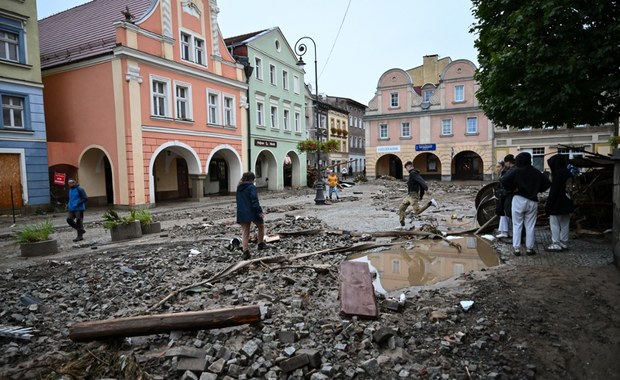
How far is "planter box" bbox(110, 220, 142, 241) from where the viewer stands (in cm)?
1025

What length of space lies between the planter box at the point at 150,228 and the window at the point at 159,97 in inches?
400

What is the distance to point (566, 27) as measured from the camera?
6.62 m

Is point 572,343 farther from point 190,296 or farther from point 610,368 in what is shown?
point 190,296

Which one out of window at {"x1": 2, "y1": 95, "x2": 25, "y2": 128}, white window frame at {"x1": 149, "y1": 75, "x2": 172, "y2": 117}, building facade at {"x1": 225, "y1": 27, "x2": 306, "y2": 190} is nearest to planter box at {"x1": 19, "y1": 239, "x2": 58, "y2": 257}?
window at {"x1": 2, "y1": 95, "x2": 25, "y2": 128}

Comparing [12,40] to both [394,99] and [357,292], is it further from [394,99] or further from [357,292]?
[394,99]

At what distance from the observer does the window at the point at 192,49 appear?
2183 centimetres

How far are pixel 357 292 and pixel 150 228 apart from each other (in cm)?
823

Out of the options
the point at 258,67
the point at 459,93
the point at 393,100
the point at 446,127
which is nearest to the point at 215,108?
the point at 258,67

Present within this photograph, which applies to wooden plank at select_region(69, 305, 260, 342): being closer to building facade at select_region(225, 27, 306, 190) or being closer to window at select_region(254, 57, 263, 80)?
building facade at select_region(225, 27, 306, 190)

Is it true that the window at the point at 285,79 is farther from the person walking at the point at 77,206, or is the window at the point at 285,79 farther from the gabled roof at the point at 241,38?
the person walking at the point at 77,206

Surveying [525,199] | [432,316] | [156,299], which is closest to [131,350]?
[156,299]

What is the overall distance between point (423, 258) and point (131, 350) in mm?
5416

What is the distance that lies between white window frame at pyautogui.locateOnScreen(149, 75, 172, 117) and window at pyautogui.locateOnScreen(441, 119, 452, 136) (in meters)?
28.9

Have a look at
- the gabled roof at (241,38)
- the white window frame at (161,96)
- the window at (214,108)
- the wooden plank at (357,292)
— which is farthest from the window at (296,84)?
the wooden plank at (357,292)
